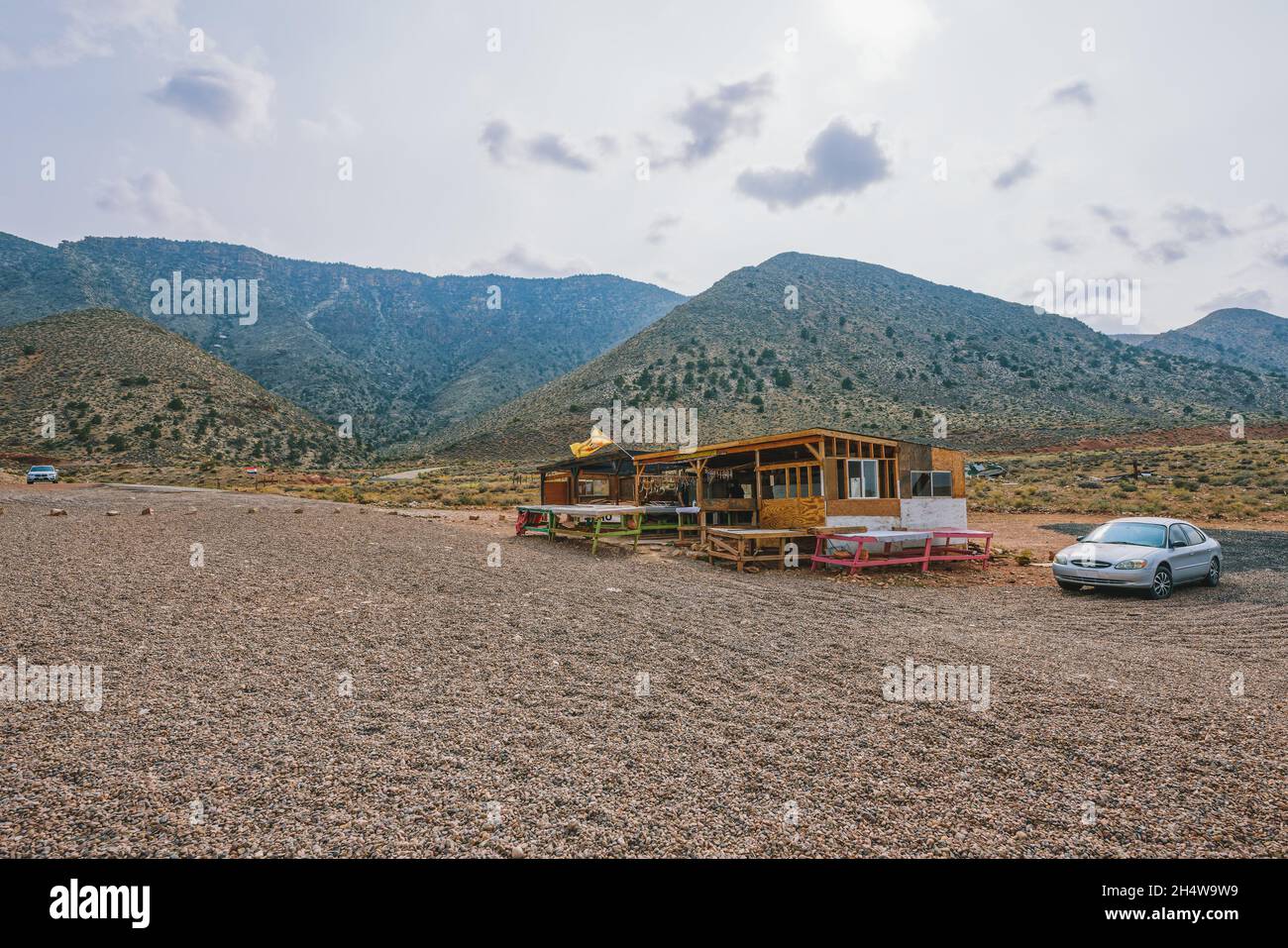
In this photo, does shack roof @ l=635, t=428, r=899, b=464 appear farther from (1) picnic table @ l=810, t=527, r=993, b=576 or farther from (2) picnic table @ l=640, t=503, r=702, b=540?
(1) picnic table @ l=810, t=527, r=993, b=576

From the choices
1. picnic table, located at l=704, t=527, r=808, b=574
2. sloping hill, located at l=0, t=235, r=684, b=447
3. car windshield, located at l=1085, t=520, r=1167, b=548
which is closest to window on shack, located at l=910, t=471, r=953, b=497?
picnic table, located at l=704, t=527, r=808, b=574

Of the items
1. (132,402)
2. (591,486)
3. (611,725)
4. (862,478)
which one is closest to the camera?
(611,725)

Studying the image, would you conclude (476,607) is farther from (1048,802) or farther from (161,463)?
(161,463)

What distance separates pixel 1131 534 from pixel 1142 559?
1.24 m

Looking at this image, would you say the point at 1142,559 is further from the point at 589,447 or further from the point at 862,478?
the point at 589,447

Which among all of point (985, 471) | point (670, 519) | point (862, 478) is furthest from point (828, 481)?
point (985, 471)

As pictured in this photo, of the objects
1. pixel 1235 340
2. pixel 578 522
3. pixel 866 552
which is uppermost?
pixel 1235 340

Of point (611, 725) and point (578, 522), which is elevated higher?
point (578, 522)

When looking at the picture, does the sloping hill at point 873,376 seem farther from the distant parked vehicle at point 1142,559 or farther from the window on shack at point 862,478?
the distant parked vehicle at point 1142,559

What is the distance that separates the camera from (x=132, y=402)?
55.4m

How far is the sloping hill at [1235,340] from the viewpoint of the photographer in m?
125

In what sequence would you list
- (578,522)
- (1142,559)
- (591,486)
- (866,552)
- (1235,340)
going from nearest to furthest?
(1142,559) < (866,552) < (578,522) < (591,486) < (1235,340)

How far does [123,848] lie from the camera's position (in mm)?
3625
